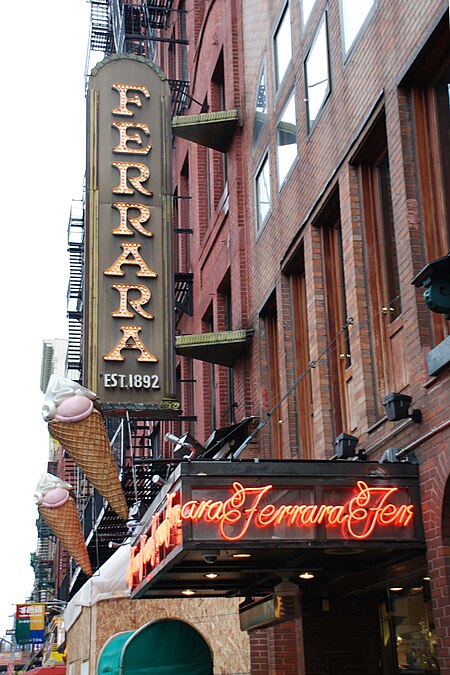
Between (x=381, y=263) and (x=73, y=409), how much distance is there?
5105mm

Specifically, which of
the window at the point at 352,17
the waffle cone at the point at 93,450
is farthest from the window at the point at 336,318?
the waffle cone at the point at 93,450

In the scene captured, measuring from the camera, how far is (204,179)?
72.8 feet

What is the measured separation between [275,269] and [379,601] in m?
4.94

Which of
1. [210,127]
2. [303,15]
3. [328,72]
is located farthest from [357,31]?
[210,127]

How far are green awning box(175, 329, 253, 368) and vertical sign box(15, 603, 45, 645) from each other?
123 ft

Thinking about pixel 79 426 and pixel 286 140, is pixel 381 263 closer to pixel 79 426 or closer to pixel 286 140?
pixel 286 140

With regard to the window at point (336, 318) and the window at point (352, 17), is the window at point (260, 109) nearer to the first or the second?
the window at point (336, 318)

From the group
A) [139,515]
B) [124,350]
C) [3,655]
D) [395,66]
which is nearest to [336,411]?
[395,66]

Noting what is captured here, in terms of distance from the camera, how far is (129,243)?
1831 centimetres

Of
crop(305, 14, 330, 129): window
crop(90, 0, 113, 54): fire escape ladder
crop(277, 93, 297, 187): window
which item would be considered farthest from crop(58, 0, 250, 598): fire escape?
crop(305, 14, 330, 129): window

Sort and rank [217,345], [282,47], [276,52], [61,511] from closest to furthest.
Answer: [282,47]
[276,52]
[217,345]
[61,511]

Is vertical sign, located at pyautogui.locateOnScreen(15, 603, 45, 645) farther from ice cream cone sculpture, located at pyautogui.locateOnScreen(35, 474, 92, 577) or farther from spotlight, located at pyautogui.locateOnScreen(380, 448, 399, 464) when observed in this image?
spotlight, located at pyautogui.locateOnScreen(380, 448, 399, 464)

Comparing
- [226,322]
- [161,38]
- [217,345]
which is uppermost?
[161,38]

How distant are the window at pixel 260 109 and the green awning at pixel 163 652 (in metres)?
7.88
